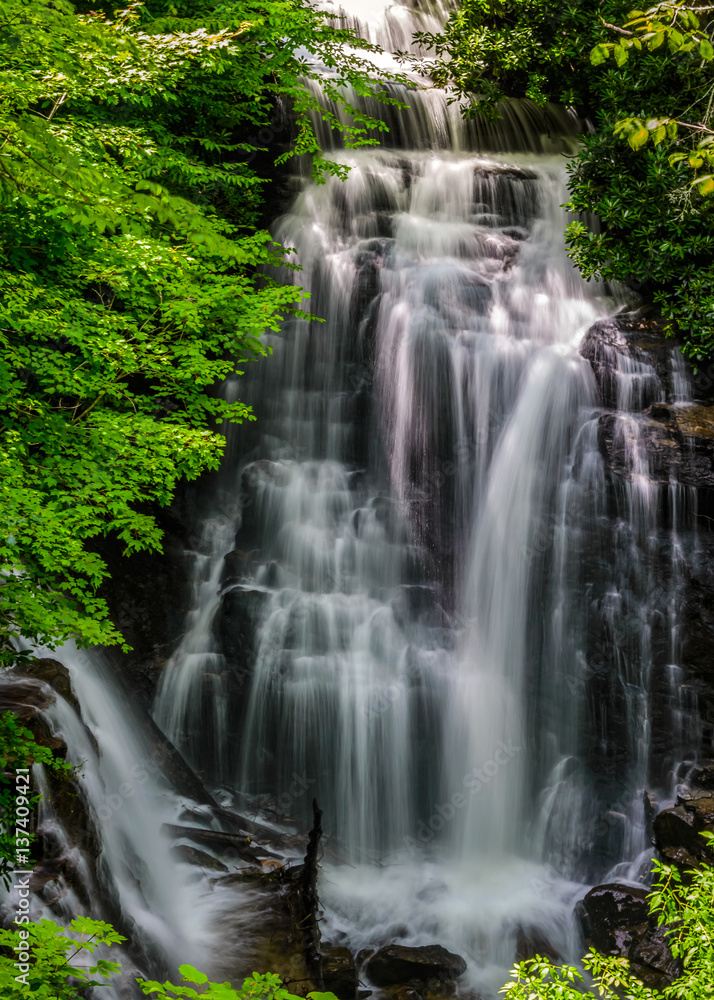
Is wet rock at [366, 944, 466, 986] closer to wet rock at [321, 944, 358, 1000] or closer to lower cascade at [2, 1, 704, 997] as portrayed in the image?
lower cascade at [2, 1, 704, 997]

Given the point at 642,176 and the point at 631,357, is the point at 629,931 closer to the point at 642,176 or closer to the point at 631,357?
the point at 631,357

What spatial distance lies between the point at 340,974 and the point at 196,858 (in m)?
1.68

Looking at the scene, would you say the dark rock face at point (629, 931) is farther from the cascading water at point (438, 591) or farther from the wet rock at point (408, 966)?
the wet rock at point (408, 966)

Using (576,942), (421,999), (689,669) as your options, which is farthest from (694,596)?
(421,999)

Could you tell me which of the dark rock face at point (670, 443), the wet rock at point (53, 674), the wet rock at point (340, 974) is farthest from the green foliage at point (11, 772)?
the dark rock face at point (670, 443)

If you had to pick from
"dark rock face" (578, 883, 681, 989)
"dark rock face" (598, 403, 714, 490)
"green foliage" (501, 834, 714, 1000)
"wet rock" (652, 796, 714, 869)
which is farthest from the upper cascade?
"green foliage" (501, 834, 714, 1000)

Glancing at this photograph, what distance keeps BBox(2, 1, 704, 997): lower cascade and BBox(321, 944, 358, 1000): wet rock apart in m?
0.43

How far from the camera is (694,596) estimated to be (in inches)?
338

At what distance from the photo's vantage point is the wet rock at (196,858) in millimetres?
6945

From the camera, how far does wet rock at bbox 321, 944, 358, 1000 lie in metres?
6.11

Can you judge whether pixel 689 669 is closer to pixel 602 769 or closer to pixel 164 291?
pixel 602 769

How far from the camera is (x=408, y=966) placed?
655 centimetres

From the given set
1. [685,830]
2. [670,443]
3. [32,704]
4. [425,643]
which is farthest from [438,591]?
[32,704]

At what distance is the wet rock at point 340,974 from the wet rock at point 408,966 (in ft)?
1.02
